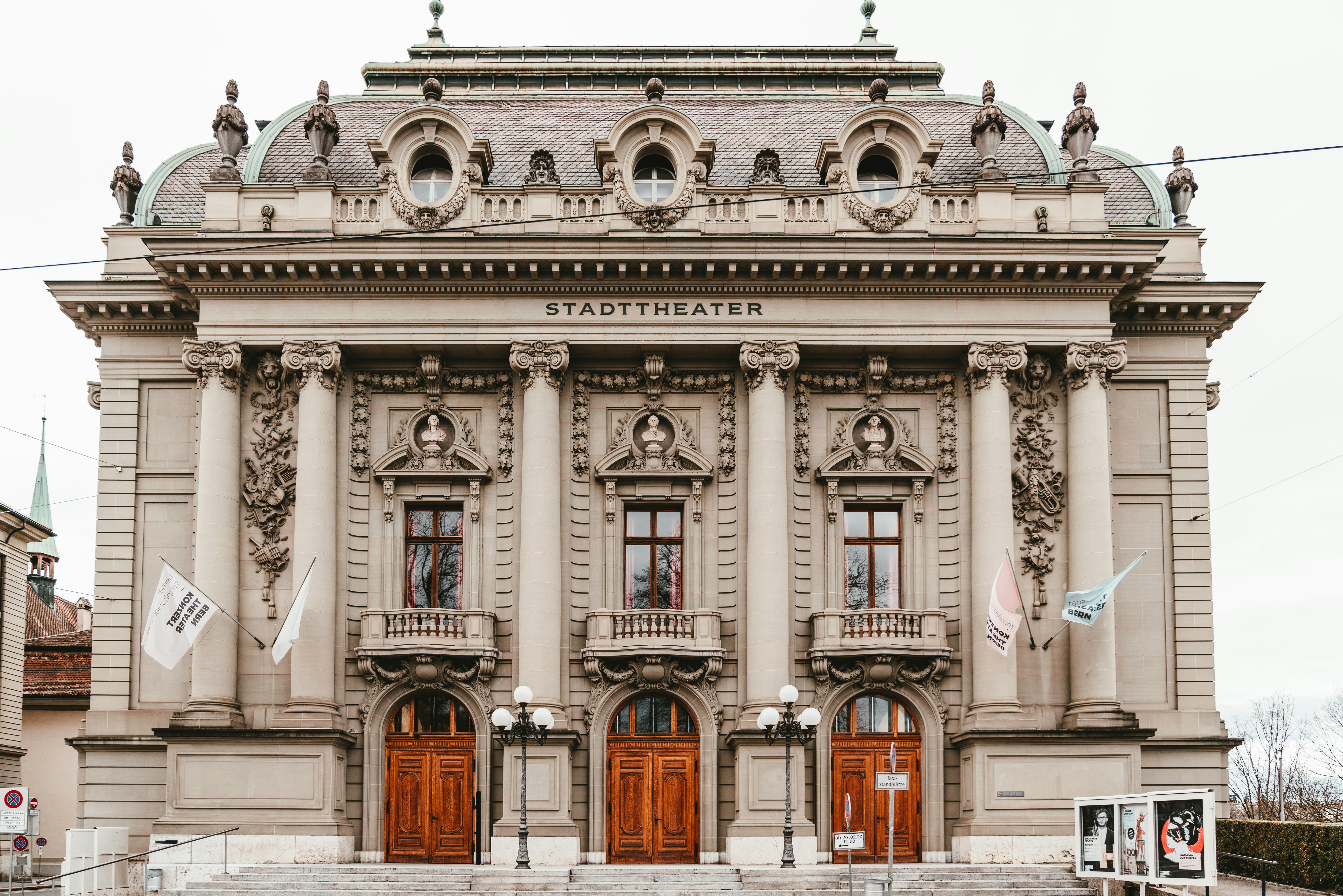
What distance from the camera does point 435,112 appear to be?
33.3 meters

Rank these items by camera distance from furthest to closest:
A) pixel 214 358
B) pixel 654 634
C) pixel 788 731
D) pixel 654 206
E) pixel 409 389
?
pixel 409 389
pixel 654 206
pixel 214 358
pixel 654 634
pixel 788 731

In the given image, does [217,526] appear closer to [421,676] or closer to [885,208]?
[421,676]

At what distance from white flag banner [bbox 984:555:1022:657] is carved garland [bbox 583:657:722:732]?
233 inches

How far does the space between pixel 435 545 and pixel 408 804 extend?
18.8 feet

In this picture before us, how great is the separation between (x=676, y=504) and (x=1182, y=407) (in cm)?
1221

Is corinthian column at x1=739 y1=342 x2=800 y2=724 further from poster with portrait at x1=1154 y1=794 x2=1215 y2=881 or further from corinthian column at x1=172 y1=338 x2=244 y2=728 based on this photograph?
corinthian column at x1=172 y1=338 x2=244 y2=728

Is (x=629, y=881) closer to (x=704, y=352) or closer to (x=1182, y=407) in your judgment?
(x=704, y=352)

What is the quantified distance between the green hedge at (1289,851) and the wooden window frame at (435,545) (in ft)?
56.2

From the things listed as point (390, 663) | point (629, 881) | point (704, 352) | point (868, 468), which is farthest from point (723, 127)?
point (629, 881)

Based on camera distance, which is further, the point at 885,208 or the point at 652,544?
the point at 652,544

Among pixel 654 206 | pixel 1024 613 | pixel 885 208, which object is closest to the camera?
pixel 1024 613

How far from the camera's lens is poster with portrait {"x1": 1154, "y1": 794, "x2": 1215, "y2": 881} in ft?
70.8

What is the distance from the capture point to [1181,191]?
3569cm


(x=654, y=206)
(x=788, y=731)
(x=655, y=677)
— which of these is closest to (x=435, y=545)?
(x=655, y=677)
